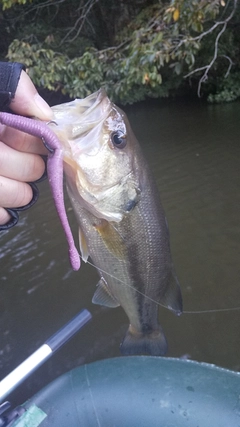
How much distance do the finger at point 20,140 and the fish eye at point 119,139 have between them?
1.29ft

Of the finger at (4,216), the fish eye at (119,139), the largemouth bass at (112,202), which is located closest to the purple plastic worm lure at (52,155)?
the largemouth bass at (112,202)

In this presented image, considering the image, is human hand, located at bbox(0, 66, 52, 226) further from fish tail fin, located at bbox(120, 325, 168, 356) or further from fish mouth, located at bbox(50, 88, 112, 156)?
fish tail fin, located at bbox(120, 325, 168, 356)

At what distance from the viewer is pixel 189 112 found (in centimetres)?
1611

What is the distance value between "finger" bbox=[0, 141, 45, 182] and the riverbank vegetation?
531cm

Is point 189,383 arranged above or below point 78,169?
below

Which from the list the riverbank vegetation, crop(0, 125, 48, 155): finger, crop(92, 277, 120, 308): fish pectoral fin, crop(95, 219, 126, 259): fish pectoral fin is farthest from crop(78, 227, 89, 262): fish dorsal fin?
the riverbank vegetation

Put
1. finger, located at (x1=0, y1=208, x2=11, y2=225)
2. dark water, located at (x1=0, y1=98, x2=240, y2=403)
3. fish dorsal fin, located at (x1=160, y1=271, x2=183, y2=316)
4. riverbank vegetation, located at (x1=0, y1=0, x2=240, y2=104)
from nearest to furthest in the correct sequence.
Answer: finger, located at (x1=0, y1=208, x2=11, y2=225)
fish dorsal fin, located at (x1=160, y1=271, x2=183, y2=316)
dark water, located at (x1=0, y1=98, x2=240, y2=403)
riverbank vegetation, located at (x1=0, y1=0, x2=240, y2=104)

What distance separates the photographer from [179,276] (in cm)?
453

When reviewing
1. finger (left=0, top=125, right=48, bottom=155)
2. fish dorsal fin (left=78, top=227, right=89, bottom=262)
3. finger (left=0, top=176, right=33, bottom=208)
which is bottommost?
fish dorsal fin (left=78, top=227, right=89, bottom=262)

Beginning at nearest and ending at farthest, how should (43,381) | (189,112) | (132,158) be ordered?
1. (132,158)
2. (43,381)
3. (189,112)

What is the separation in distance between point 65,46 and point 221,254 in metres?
14.1

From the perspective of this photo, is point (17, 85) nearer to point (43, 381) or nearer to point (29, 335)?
point (43, 381)

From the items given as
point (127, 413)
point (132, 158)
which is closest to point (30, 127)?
point (132, 158)

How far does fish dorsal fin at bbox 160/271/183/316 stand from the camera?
7.17 ft
